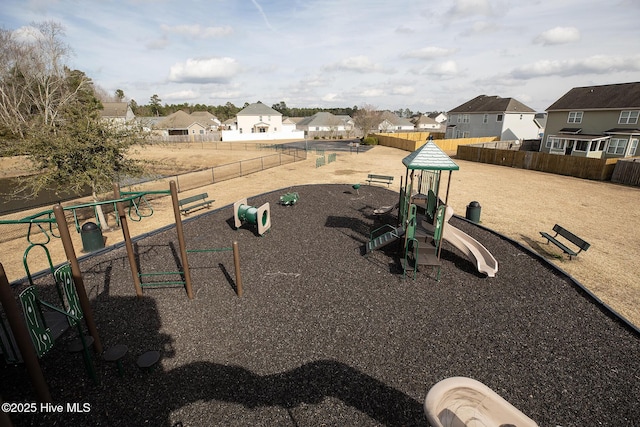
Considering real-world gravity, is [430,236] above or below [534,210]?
above

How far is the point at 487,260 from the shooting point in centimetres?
970

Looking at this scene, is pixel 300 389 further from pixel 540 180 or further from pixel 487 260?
pixel 540 180

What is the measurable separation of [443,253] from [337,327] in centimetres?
591

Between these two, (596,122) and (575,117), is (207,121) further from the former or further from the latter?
(596,122)

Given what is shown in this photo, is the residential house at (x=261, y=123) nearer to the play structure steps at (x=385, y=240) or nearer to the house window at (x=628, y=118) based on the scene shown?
the house window at (x=628, y=118)

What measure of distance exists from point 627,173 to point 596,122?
738 inches

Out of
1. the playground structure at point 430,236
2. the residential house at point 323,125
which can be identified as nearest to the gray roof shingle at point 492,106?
the residential house at point 323,125

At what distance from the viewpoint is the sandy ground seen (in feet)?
32.5

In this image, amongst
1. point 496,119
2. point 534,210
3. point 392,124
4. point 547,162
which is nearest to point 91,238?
point 534,210

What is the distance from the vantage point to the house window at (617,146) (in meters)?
33.7

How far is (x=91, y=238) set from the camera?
11.1 m

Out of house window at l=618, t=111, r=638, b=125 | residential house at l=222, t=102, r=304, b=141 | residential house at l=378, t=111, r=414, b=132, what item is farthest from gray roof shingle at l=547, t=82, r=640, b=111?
residential house at l=378, t=111, r=414, b=132

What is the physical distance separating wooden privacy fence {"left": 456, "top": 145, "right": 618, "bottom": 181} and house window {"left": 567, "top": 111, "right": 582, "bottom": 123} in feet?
45.8

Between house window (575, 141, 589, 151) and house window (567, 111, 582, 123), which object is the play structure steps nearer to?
house window (575, 141, 589, 151)
